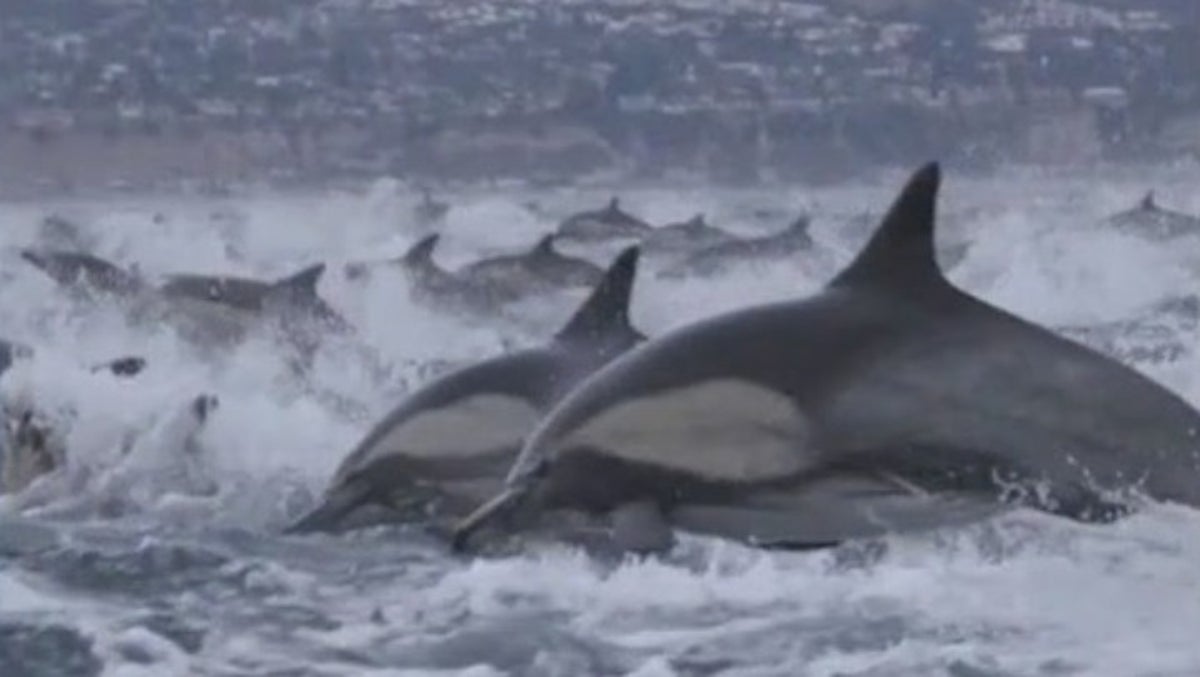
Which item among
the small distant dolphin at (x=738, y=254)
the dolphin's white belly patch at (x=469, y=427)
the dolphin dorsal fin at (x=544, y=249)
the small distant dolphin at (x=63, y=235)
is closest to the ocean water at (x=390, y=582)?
the dolphin's white belly patch at (x=469, y=427)

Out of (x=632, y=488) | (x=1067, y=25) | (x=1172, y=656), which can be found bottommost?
(x=1172, y=656)

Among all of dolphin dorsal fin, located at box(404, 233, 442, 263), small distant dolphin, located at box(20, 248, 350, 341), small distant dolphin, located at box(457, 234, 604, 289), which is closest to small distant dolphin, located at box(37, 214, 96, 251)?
dolphin dorsal fin, located at box(404, 233, 442, 263)

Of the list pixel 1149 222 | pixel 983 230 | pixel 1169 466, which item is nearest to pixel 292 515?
pixel 1169 466

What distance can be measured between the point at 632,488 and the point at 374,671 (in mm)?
1248

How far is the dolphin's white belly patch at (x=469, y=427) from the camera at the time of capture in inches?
332

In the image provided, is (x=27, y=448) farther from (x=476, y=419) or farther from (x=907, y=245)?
(x=907, y=245)

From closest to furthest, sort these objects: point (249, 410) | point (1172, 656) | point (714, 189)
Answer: point (1172, 656), point (249, 410), point (714, 189)

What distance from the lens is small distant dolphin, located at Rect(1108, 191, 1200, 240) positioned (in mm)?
31250

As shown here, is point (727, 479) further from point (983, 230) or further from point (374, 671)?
point (983, 230)

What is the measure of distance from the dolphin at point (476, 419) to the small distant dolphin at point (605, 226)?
22582 millimetres

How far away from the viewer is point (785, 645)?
26.3 ft

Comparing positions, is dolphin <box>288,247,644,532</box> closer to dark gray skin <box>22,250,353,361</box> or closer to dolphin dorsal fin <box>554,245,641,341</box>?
dolphin dorsal fin <box>554,245,641,341</box>

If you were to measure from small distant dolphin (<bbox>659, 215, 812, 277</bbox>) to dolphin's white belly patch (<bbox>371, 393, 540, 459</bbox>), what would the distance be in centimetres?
1814

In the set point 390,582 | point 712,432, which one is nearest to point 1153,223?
point 390,582
